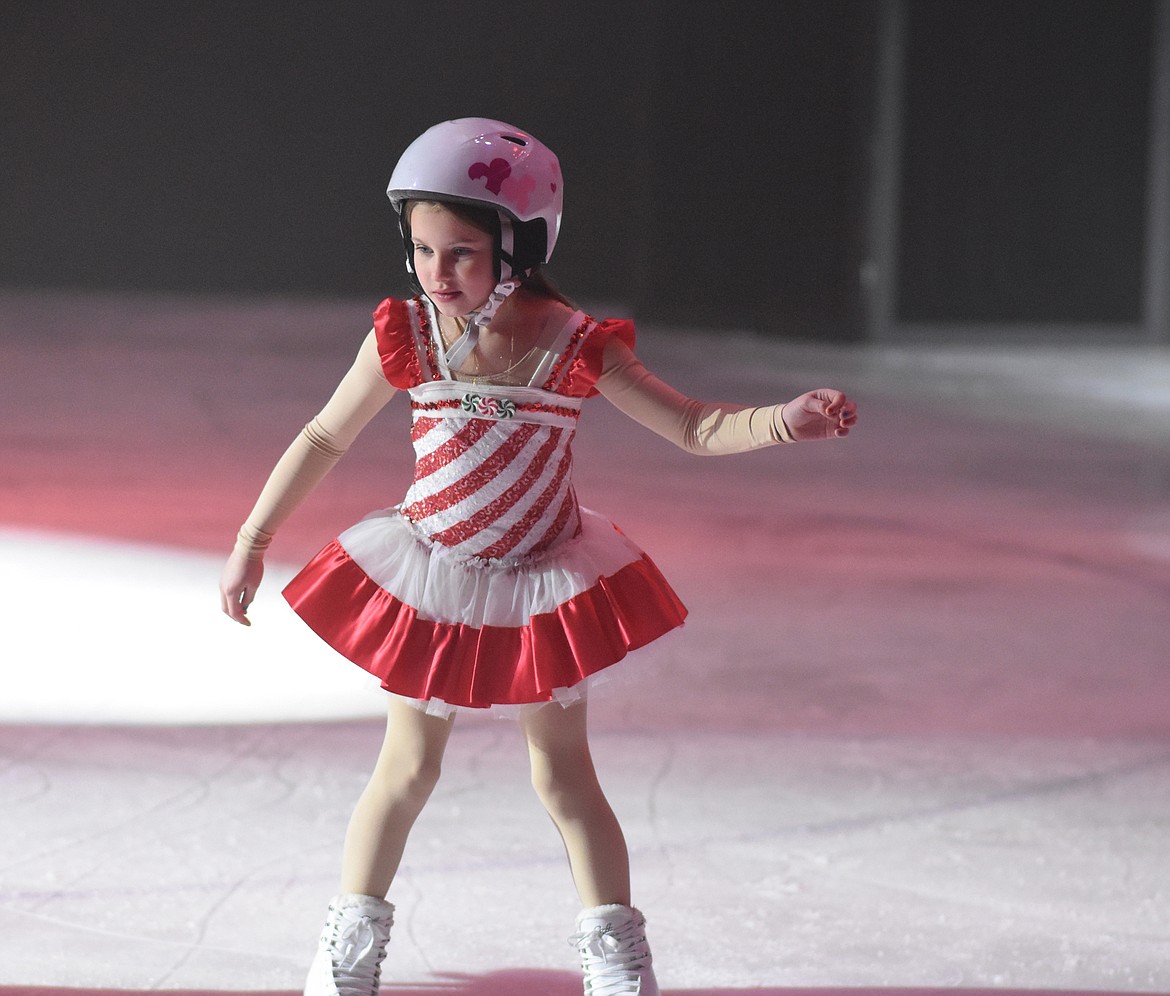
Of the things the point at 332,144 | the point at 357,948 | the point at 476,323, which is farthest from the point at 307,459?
the point at 332,144

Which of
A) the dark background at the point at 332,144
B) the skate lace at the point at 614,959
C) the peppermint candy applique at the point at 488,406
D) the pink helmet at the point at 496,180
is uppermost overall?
the dark background at the point at 332,144

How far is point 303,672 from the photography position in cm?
383

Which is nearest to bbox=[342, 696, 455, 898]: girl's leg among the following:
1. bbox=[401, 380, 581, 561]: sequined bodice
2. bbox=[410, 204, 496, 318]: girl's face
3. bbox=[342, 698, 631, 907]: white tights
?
bbox=[342, 698, 631, 907]: white tights

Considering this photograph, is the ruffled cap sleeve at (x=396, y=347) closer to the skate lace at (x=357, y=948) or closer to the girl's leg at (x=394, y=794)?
the girl's leg at (x=394, y=794)

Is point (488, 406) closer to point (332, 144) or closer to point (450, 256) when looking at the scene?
point (450, 256)

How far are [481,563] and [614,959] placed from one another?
54 centimetres

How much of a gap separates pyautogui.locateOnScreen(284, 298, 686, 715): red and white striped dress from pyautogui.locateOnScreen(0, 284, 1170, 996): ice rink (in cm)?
10

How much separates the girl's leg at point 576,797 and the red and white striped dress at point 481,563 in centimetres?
10

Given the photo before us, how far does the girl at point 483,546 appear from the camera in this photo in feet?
6.72

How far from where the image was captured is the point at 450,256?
2055 mm

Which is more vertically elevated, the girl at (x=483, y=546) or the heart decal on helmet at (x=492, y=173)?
the heart decal on helmet at (x=492, y=173)

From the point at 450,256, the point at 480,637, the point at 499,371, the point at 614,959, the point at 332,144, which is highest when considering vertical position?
the point at 332,144

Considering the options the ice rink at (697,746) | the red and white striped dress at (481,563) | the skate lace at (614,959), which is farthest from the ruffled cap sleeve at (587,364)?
the skate lace at (614,959)

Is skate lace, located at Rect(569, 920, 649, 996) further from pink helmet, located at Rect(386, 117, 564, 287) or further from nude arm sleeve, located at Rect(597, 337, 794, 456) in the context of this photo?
pink helmet, located at Rect(386, 117, 564, 287)
